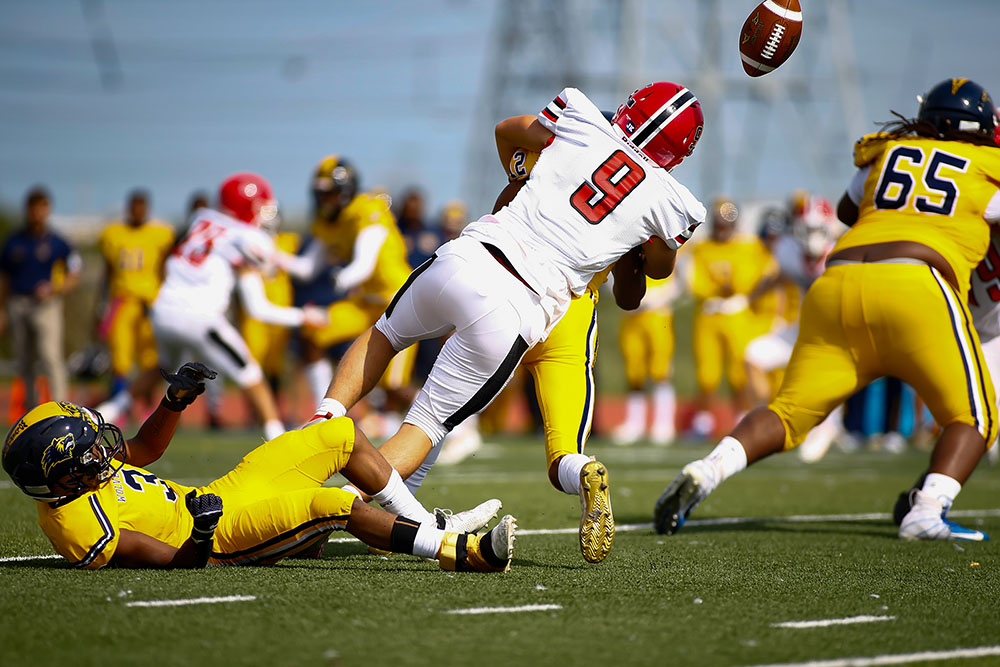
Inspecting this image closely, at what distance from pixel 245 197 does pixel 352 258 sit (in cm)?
119

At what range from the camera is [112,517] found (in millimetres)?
3783

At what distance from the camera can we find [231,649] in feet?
9.29

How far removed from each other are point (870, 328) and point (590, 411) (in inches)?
56.8

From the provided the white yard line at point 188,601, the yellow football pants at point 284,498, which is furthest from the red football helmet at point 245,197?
the white yard line at point 188,601

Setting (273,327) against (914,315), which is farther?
(273,327)

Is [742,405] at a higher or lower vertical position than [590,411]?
lower

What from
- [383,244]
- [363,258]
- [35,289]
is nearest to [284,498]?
[363,258]

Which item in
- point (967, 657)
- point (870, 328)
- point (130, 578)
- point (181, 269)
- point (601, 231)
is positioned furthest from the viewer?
point (181, 269)

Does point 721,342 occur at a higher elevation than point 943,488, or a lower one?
lower

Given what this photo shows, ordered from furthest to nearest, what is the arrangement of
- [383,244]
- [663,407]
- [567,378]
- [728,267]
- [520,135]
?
[663,407] → [728,267] → [383,244] → [520,135] → [567,378]

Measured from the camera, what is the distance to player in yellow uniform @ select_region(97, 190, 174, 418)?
1153 centimetres

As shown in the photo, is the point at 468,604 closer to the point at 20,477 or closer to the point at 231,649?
the point at 231,649

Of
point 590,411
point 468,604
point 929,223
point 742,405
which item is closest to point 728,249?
point 742,405

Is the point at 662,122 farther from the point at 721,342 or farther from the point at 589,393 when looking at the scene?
the point at 721,342
